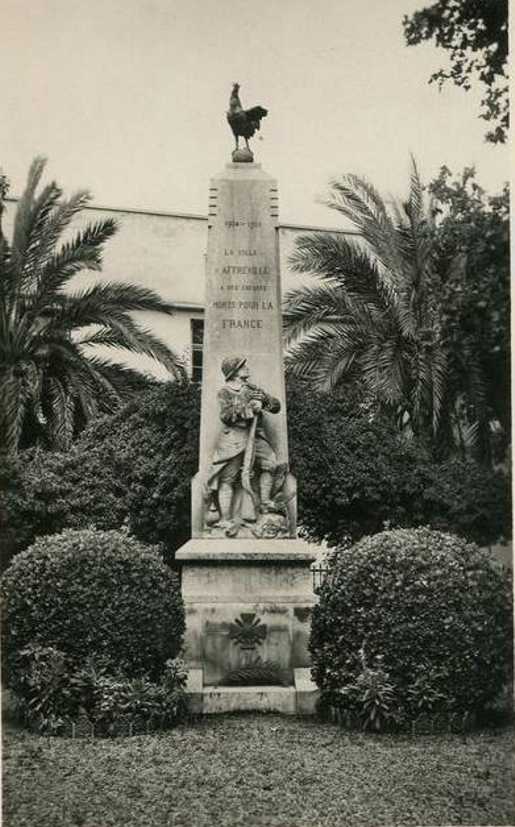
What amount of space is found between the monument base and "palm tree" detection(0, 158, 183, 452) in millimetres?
5924

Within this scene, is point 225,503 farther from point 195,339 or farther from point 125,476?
point 195,339

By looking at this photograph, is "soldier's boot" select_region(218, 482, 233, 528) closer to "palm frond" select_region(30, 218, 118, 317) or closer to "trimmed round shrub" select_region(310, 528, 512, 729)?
"trimmed round shrub" select_region(310, 528, 512, 729)

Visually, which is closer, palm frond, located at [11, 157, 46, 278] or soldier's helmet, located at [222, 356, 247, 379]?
soldier's helmet, located at [222, 356, 247, 379]

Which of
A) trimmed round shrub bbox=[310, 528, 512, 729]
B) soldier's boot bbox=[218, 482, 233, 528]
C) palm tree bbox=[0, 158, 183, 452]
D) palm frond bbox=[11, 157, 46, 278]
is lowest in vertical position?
trimmed round shrub bbox=[310, 528, 512, 729]

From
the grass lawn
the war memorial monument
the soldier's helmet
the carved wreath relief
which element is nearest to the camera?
the grass lawn

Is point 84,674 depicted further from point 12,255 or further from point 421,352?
point 421,352

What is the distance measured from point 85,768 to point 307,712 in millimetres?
2780

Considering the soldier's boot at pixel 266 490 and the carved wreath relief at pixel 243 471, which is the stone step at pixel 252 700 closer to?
the carved wreath relief at pixel 243 471

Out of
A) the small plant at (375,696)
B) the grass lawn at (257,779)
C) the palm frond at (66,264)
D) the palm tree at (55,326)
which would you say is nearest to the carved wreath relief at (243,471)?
the small plant at (375,696)

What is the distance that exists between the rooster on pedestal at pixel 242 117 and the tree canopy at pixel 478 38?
2.97 m

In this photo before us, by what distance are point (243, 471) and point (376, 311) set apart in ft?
29.9

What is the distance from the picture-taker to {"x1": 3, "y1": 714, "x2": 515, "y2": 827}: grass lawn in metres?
6.49

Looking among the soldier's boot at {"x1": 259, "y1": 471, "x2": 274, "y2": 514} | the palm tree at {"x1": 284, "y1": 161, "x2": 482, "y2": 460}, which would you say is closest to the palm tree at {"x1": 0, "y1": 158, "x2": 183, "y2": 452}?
the palm tree at {"x1": 284, "y1": 161, "x2": 482, "y2": 460}

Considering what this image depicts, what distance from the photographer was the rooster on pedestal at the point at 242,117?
11102 mm
